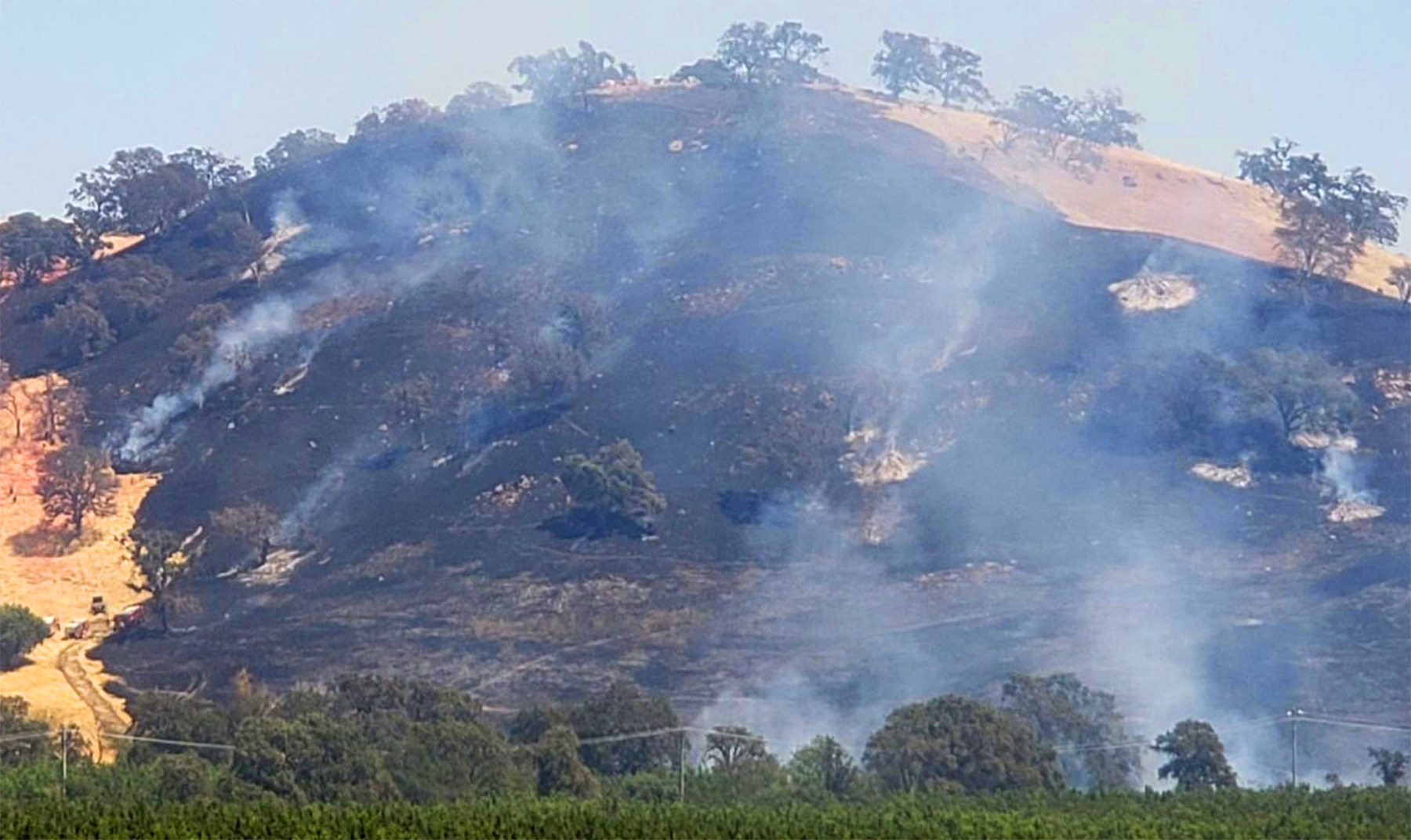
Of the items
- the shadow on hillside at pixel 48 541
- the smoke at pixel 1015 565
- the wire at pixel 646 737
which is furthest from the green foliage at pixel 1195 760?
the shadow on hillside at pixel 48 541

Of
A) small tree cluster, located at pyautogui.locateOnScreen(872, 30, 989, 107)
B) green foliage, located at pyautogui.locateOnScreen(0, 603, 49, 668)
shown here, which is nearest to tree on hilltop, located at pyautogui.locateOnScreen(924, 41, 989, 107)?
small tree cluster, located at pyautogui.locateOnScreen(872, 30, 989, 107)

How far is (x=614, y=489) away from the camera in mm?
106625

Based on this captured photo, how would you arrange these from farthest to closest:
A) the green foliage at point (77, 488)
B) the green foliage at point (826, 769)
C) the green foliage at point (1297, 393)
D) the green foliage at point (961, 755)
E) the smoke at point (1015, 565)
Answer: the green foliage at point (77, 488)
the green foliage at point (1297, 393)
the smoke at point (1015, 565)
the green foliage at point (961, 755)
the green foliage at point (826, 769)

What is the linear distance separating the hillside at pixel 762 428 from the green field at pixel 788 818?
19145 millimetres

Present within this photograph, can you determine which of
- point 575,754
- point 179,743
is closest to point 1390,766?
point 575,754

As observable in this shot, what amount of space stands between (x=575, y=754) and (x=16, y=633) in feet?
123

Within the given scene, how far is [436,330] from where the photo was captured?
130 metres

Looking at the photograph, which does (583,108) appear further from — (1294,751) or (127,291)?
(1294,751)

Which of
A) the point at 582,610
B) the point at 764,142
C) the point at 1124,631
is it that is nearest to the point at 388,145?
the point at 764,142

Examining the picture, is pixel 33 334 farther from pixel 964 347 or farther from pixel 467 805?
pixel 467 805

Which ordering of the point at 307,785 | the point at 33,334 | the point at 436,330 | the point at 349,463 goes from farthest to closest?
1. the point at 33,334
2. the point at 436,330
3. the point at 349,463
4. the point at 307,785

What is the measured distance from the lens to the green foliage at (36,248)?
150 metres

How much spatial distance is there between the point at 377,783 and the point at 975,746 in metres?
19.4

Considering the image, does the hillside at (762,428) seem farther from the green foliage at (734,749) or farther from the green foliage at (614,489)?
the green foliage at (734,749)
